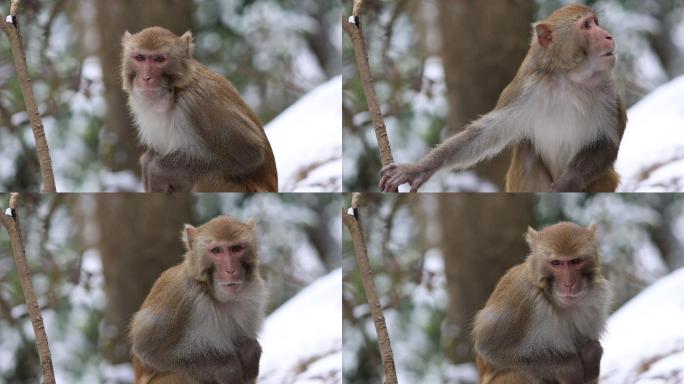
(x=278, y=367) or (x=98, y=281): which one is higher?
(x=98, y=281)

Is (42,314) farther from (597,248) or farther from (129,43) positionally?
(597,248)

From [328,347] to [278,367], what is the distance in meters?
0.32

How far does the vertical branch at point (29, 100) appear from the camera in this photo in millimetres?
6578

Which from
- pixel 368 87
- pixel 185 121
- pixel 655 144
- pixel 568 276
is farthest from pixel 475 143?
pixel 185 121

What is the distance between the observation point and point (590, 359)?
6.50 meters

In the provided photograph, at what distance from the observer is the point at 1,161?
6.86 meters

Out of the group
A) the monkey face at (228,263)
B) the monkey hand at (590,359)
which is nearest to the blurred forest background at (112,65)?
the monkey face at (228,263)

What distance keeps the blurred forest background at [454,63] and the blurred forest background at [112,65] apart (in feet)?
0.73

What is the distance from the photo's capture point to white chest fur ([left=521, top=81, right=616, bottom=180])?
638 cm

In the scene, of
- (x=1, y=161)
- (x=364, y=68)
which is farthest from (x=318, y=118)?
(x=1, y=161)

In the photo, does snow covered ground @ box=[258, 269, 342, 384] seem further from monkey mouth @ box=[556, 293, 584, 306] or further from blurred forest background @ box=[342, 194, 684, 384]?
monkey mouth @ box=[556, 293, 584, 306]

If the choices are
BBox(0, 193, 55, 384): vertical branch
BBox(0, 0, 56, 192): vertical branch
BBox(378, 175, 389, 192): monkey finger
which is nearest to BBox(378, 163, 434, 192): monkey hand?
BBox(378, 175, 389, 192): monkey finger

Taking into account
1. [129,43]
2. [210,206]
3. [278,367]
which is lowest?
[278,367]

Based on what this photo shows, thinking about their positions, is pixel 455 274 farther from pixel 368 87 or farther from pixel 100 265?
pixel 100 265
